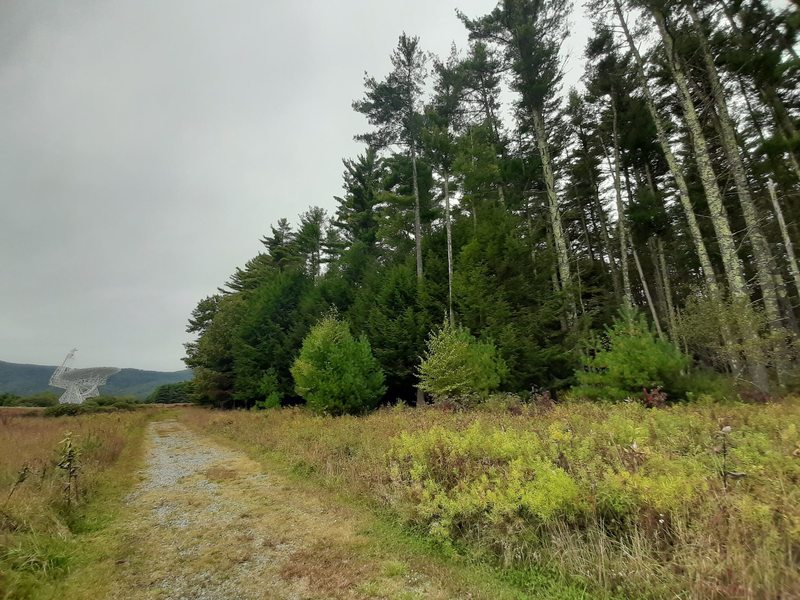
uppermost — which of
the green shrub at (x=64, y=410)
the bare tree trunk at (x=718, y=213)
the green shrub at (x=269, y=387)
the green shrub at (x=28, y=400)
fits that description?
the bare tree trunk at (x=718, y=213)

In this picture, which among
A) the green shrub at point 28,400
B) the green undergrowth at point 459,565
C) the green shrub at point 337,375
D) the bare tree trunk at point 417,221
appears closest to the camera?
the green undergrowth at point 459,565

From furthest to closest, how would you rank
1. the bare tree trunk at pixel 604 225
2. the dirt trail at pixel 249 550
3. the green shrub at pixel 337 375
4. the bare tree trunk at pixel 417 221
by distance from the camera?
1. the bare tree trunk at pixel 604 225
2. the bare tree trunk at pixel 417 221
3. the green shrub at pixel 337 375
4. the dirt trail at pixel 249 550

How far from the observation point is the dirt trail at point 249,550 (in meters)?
3.41

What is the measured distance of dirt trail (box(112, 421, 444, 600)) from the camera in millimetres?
3406

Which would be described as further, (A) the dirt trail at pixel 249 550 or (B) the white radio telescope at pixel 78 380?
(B) the white radio telescope at pixel 78 380

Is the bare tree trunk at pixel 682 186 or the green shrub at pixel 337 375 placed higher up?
the bare tree trunk at pixel 682 186

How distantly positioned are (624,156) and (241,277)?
38416 millimetres

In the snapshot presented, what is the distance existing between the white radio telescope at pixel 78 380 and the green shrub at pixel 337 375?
37.2 metres

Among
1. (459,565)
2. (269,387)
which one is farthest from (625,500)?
(269,387)

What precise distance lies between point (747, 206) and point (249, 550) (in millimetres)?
15112

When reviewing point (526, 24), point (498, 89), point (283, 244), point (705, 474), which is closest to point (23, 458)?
point (705, 474)

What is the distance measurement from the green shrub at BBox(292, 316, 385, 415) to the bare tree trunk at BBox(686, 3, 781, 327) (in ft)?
43.8

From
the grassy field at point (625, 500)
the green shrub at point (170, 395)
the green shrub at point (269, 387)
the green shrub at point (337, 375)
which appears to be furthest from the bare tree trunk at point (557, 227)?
the green shrub at point (170, 395)

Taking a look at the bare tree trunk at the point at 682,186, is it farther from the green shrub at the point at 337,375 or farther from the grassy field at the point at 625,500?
the green shrub at the point at 337,375
